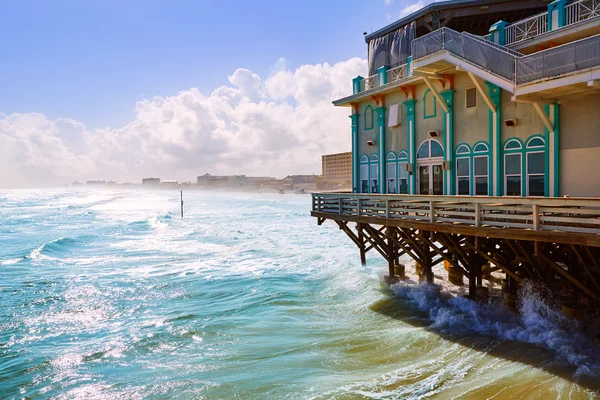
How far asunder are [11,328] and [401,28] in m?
17.6

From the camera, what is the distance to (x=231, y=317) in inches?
578

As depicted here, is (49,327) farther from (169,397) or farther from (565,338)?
(565,338)

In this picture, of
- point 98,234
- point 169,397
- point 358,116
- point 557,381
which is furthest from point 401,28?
point 98,234

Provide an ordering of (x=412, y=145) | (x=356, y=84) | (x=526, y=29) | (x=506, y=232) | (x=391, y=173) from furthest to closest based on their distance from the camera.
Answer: (x=356, y=84)
(x=391, y=173)
(x=412, y=145)
(x=526, y=29)
(x=506, y=232)

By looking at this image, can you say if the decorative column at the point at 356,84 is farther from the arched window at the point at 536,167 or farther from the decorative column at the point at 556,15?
the arched window at the point at 536,167

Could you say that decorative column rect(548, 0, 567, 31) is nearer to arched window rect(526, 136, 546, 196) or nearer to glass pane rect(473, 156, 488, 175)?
arched window rect(526, 136, 546, 196)

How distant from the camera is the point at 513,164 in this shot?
1381cm

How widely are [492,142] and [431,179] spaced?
2747mm

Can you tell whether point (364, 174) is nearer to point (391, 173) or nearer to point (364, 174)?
point (364, 174)

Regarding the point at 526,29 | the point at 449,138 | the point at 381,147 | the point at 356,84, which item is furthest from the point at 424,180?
the point at 526,29

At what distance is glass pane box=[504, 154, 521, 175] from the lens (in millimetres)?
13680

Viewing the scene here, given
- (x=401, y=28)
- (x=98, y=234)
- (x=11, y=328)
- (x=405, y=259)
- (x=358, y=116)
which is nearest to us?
(x=11, y=328)

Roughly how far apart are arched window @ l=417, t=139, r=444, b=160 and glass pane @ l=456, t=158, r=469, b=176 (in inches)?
28.8

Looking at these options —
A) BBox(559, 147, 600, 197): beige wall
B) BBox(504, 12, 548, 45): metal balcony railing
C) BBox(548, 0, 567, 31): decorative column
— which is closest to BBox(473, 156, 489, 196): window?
BBox(559, 147, 600, 197): beige wall
